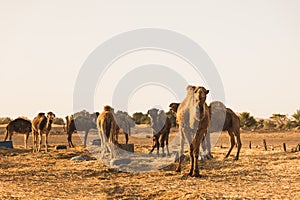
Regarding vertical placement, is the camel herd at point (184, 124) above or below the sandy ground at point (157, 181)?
above

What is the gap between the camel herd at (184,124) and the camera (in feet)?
40.9

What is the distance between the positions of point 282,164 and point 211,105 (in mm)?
5532

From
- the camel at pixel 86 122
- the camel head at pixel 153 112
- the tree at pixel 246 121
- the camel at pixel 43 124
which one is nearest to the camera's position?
the camel head at pixel 153 112

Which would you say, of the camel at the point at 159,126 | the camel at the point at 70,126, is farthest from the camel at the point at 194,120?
the camel at the point at 70,126

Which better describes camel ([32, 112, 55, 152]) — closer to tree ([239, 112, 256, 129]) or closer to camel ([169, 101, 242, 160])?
camel ([169, 101, 242, 160])

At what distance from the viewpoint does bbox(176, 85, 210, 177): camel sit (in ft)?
39.4

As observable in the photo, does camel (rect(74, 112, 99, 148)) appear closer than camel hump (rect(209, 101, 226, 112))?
No

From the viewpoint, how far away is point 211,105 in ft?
62.5

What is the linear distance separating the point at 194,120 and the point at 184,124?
71 centimetres

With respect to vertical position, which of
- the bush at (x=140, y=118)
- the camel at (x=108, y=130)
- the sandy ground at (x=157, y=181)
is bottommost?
the sandy ground at (x=157, y=181)

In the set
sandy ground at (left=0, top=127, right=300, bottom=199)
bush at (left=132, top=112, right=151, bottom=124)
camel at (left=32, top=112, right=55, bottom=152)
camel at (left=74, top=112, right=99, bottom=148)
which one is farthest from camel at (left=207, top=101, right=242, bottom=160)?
bush at (left=132, top=112, right=151, bottom=124)

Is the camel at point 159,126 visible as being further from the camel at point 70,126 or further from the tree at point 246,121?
the tree at point 246,121

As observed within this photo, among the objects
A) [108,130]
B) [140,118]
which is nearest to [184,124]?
[108,130]

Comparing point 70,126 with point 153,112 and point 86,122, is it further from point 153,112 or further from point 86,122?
point 153,112
